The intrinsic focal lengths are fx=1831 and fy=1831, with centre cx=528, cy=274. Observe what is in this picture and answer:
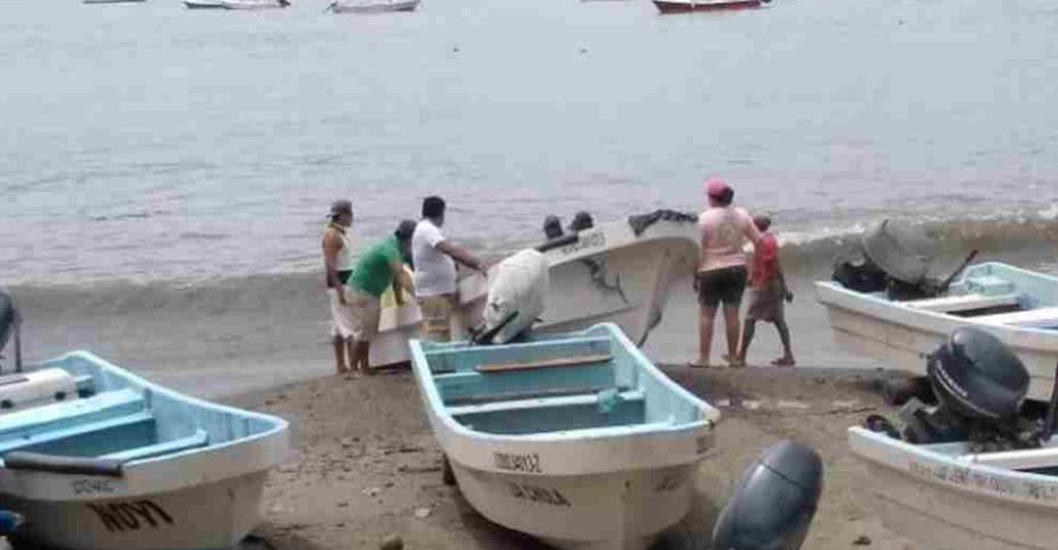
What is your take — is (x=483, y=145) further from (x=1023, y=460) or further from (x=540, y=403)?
(x=1023, y=460)

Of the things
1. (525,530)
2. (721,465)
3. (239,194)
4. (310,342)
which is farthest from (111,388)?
(239,194)

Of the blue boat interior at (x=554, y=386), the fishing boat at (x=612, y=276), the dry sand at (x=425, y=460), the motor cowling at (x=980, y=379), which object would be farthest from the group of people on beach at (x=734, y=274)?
the motor cowling at (x=980, y=379)

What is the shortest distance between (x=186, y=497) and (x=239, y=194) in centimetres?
2346

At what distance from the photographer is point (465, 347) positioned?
11.6 m

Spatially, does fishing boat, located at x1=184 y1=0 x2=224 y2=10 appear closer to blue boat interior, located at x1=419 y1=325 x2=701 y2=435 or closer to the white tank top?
the white tank top

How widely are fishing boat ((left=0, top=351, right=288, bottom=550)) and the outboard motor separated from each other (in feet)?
10.8

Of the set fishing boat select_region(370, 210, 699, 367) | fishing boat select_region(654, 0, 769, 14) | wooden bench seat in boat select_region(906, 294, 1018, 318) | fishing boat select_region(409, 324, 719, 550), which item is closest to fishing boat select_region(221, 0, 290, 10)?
fishing boat select_region(654, 0, 769, 14)

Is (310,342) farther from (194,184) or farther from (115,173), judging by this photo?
(115,173)

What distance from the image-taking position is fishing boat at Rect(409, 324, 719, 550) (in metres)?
8.95

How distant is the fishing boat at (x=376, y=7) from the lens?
91.5m

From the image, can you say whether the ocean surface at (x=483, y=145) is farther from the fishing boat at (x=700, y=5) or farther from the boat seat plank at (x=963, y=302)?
the boat seat plank at (x=963, y=302)

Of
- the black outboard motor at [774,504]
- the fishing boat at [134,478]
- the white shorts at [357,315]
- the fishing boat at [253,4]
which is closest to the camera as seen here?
the black outboard motor at [774,504]

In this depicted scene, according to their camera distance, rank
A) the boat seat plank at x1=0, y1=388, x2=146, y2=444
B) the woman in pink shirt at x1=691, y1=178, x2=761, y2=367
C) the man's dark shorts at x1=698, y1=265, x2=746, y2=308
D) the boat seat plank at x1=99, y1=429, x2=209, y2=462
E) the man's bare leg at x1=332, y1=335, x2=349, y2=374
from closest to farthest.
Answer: the boat seat plank at x1=99, y1=429, x2=209, y2=462, the boat seat plank at x1=0, y1=388, x2=146, y2=444, the woman in pink shirt at x1=691, y1=178, x2=761, y2=367, the man's dark shorts at x1=698, y1=265, x2=746, y2=308, the man's bare leg at x1=332, y1=335, x2=349, y2=374

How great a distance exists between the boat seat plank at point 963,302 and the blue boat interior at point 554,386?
7.99ft
